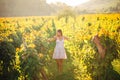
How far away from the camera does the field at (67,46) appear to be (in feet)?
23.1

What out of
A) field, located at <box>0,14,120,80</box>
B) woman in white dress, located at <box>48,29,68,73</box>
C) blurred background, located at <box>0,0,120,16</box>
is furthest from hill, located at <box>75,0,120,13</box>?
woman in white dress, located at <box>48,29,68,73</box>

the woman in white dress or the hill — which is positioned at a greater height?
the hill

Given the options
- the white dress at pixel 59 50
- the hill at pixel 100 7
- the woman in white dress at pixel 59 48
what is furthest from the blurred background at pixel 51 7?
the white dress at pixel 59 50

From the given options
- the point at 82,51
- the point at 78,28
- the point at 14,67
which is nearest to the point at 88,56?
the point at 82,51

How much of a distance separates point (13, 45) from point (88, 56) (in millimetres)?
1484

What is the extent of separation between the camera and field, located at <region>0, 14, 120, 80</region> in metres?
7.05

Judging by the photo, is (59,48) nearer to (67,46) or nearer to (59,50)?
(59,50)

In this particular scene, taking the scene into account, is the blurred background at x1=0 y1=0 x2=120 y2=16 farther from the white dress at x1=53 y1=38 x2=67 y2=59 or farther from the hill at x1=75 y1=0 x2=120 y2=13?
the white dress at x1=53 y1=38 x2=67 y2=59

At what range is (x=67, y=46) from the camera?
25.0ft

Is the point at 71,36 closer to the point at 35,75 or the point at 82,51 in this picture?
the point at 82,51

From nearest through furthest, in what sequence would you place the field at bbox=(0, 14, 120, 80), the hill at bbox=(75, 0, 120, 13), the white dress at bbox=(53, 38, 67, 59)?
1. the field at bbox=(0, 14, 120, 80)
2. the white dress at bbox=(53, 38, 67, 59)
3. the hill at bbox=(75, 0, 120, 13)

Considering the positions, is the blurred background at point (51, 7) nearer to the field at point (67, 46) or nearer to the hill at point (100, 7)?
the hill at point (100, 7)

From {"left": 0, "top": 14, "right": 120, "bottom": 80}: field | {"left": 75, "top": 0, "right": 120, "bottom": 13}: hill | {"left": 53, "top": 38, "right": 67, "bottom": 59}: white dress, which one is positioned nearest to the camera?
{"left": 0, "top": 14, "right": 120, "bottom": 80}: field

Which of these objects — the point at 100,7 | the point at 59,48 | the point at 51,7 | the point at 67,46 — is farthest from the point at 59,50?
the point at 100,7
